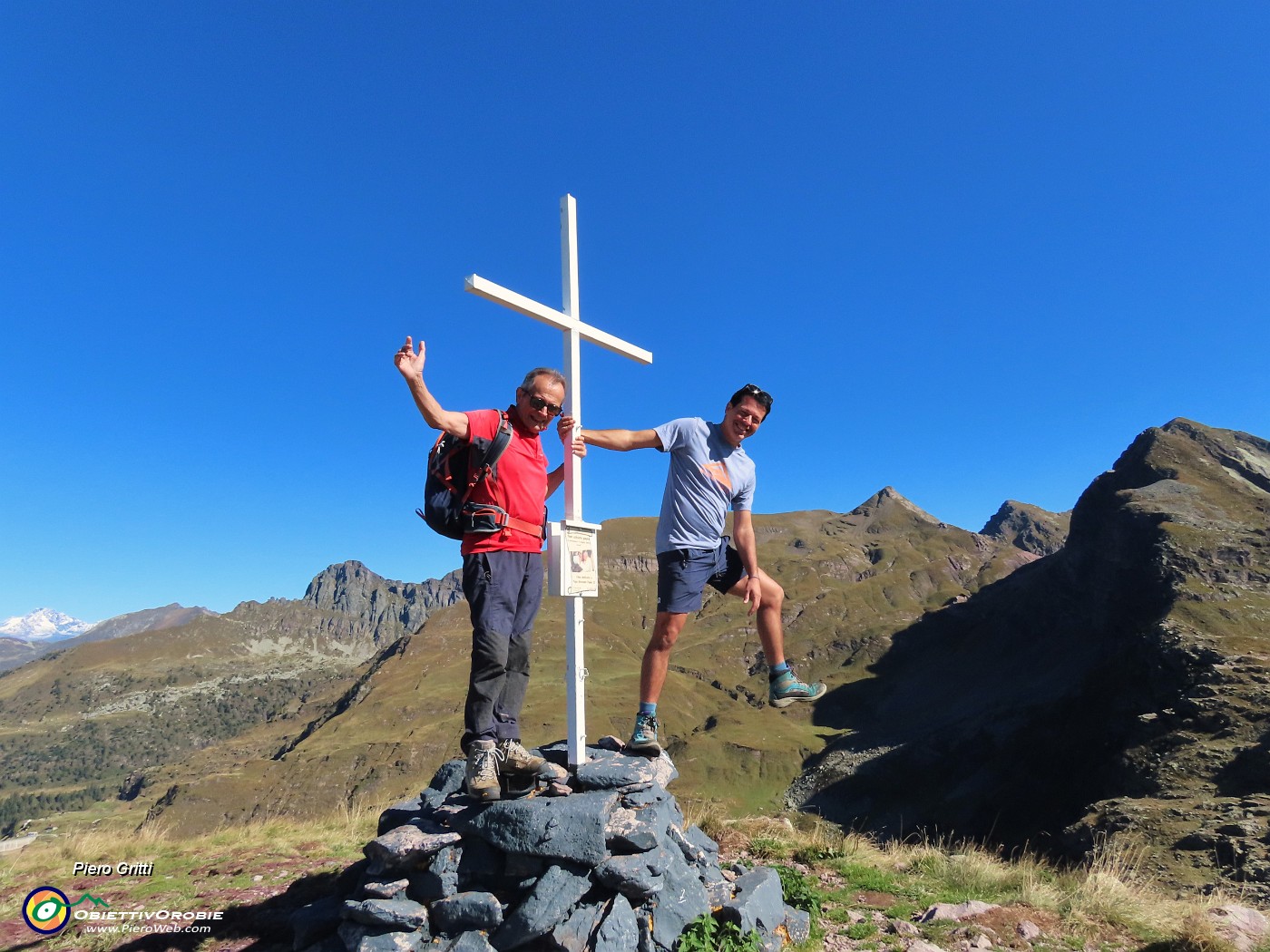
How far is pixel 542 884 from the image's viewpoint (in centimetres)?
502

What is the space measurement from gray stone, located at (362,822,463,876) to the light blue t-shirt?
9.58 ft

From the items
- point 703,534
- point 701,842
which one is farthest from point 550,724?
point 703,534

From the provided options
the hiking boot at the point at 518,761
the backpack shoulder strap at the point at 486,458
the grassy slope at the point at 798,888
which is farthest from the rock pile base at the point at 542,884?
the backpack shoulder strap at the point at 486,458

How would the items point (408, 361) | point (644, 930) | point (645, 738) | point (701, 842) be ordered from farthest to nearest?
point (701, 842) → point (645, 738) → point (644, 930) → point (408, 361)

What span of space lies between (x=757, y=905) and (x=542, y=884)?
1990 mm

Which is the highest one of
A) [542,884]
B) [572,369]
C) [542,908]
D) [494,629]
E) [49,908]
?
[572,369]

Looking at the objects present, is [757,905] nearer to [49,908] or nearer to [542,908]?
[542,908]

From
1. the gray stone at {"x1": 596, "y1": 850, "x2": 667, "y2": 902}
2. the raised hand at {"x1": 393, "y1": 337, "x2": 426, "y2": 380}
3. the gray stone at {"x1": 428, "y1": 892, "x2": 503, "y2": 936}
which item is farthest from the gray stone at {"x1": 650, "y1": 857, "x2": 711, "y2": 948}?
the raised hand at {"x1": 393, "y1": 337, "x2": 426, "y2": 380}

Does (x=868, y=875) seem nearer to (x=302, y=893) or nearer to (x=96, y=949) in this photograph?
(x=302, y=893)

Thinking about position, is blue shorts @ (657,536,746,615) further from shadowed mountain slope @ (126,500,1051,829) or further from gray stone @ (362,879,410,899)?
shadowed mountain slope @ (126,500,1051,829)

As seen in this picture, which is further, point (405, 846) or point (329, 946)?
point (329, 946)

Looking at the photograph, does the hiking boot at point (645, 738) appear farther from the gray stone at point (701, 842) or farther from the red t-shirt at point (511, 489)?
the red t-shirt at point (511, 489)

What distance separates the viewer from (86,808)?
183500mm

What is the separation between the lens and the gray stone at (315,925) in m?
5.80
